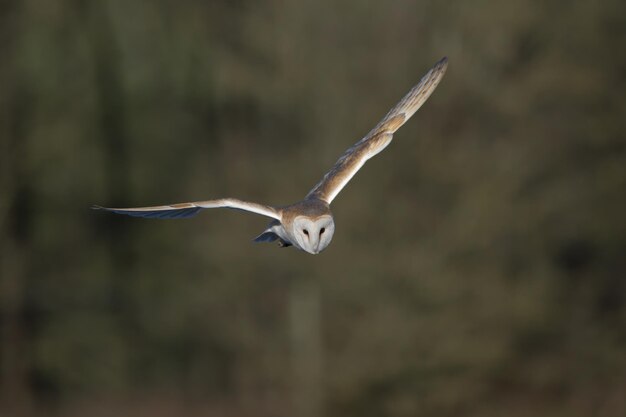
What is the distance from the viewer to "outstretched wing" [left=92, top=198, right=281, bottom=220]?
5.31 meters

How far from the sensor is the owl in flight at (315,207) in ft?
17.9

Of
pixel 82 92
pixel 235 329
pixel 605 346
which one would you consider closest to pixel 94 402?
pixel 235 329

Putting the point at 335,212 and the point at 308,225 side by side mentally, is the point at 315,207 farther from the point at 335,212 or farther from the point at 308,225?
the point at 335,212

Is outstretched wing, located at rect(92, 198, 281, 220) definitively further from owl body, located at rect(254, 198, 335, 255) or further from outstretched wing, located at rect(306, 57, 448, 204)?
outstretched wing, located at rect(306, 57, 448, 204)

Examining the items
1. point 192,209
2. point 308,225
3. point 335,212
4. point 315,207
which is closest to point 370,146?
point 315,207

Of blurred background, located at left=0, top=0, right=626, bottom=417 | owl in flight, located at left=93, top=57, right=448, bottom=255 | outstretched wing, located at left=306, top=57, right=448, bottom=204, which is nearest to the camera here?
owl in flight, located at left=93, top=57, right=448, bottom=255

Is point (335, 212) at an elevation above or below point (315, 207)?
above

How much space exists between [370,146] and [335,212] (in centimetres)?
674

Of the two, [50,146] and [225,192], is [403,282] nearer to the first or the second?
[225,192]

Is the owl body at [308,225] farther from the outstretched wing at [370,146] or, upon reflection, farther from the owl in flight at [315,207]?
the outstretched wing at [370,146]

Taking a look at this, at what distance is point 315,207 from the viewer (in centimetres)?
573

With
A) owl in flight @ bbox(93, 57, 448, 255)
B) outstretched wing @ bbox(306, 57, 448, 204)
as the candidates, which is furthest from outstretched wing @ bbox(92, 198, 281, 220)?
outstretched wing @ bbox(306, 57, 448, 204)

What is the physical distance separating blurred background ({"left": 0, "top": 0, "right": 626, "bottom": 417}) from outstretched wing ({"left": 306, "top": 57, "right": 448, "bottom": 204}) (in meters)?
6.17

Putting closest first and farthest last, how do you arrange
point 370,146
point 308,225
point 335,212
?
point 308,225, point 370,146, point 335,212
